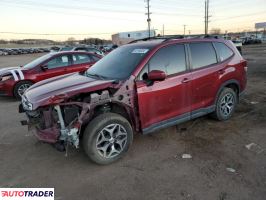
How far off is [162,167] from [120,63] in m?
1.90

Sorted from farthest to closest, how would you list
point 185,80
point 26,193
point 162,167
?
1. point 185,80
2. point 162,167
3. point 26,193

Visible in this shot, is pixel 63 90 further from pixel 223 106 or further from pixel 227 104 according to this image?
pixel 227 104

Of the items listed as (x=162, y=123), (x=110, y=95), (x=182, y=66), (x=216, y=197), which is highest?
(x=182, y=66)

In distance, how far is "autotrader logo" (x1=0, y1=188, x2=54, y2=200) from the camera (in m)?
3.18

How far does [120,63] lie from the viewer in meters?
4.38

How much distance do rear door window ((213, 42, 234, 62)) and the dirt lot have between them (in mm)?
1389

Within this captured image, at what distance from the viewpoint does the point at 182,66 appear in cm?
443

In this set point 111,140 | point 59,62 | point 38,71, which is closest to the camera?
point 111,140

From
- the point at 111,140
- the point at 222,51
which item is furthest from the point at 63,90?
the point at 222,51

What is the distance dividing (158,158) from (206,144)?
97cm

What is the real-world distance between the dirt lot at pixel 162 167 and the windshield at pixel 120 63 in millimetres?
1317

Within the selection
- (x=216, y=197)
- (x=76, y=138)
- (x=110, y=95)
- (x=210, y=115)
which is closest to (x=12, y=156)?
(x=76, y=138)

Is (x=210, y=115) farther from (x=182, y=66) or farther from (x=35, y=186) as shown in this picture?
(x=35, y=186)

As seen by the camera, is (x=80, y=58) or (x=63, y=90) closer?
(x=63, y=90)
